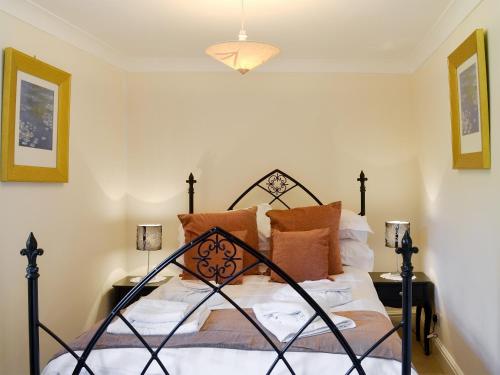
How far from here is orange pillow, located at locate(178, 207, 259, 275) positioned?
9.73 feet

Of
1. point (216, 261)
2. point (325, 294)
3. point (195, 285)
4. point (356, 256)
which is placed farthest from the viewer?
point (356, 256)

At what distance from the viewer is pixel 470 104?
2.32m

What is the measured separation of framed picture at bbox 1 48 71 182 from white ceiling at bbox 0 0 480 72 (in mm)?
315

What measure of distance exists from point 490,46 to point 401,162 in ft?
5.29

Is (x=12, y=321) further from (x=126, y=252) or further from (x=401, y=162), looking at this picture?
(x=401, y=162)

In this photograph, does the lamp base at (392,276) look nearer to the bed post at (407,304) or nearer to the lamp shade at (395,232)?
the lamp shade at (395,232)

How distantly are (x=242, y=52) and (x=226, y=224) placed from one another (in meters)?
1.22

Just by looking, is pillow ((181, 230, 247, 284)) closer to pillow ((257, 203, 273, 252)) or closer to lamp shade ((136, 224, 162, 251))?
pillow ((257, 203, 273, 252))

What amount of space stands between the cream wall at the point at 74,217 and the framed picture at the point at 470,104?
2.45 m

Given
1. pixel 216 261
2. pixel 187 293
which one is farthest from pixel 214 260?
pixel 187 293

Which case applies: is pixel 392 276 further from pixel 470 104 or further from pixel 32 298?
pixel 32 298

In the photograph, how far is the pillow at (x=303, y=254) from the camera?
2.71 metres

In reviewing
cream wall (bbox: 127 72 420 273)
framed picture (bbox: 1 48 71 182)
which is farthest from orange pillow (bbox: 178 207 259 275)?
framed picture (bbox: 1 48 71 182)

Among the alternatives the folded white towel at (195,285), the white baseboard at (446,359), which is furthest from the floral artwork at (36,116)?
the white baseboard at (446,359)
